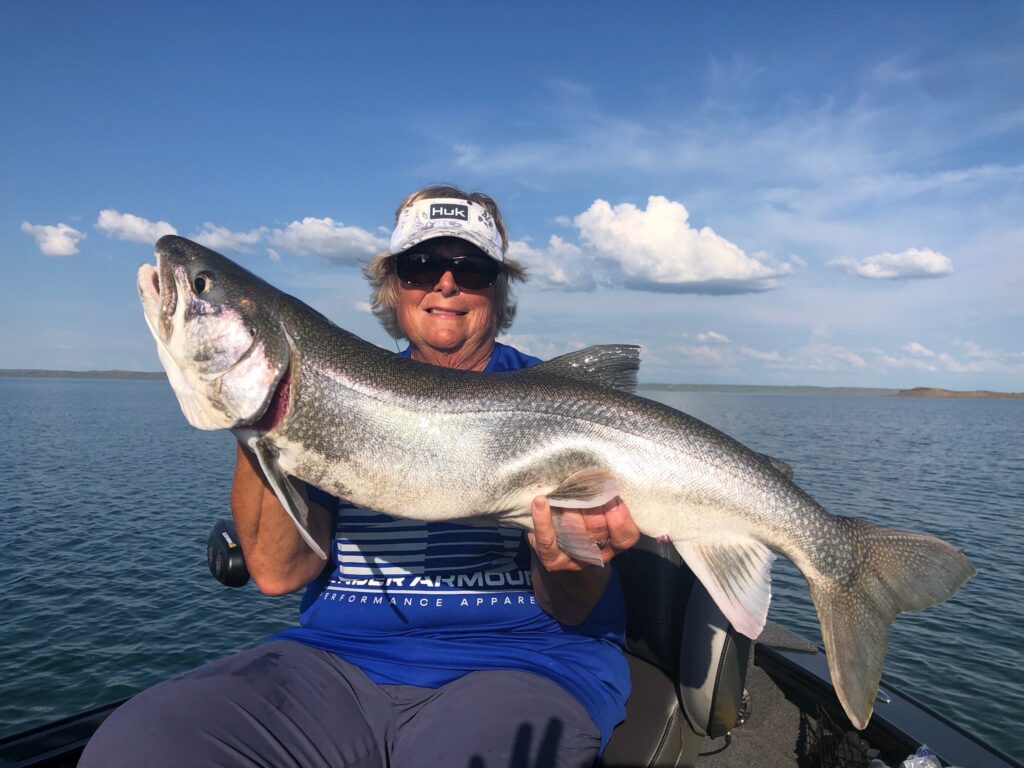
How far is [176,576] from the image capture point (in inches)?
595

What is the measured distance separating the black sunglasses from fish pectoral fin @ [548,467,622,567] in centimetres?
176

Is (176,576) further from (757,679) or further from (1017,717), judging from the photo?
(1017,717)

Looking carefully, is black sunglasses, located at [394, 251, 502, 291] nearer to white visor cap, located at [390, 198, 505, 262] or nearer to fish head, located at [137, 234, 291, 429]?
white visor cap, located at [390, 198, 505, 262]

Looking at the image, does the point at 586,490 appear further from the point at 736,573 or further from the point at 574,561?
the point at 736,573

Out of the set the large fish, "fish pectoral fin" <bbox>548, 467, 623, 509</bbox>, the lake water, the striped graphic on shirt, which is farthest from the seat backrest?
the lake water

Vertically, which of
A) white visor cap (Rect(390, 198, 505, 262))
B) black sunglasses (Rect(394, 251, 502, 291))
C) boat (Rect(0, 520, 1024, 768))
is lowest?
boat (Rect(0, 520, 1024, 768))

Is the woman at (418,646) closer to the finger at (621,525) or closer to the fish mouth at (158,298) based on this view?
the finger at (621,525)

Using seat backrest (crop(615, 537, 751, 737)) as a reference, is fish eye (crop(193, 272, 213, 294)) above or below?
above

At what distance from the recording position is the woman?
290cm

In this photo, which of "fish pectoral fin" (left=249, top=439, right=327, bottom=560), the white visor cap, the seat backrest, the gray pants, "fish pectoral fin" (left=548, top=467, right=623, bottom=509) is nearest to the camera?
the gray pants

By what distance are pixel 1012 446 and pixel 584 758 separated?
61.9 meters

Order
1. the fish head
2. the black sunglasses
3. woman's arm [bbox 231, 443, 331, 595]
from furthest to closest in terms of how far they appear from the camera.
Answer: the black sunglasses, woman's arm [bbox 231, 443, 331, 595], the fish head

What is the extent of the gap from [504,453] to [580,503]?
0.49 metres

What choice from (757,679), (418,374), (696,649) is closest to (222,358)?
(418,374)
